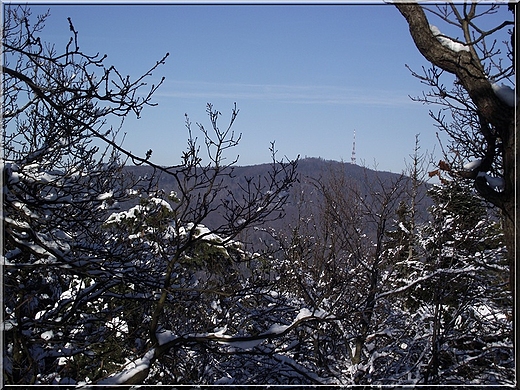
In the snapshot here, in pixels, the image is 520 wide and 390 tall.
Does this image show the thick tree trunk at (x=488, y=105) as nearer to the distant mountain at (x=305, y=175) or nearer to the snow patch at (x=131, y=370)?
the distant mountain at (x=305, y=175)

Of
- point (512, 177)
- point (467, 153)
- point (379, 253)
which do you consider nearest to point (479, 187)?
point (512, 177)

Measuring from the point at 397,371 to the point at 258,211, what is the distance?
1685 millimetres

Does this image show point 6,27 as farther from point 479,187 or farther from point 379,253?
point 479,187

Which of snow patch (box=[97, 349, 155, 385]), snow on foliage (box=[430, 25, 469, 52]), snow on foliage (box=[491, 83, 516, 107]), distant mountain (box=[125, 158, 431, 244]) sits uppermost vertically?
snow on foliage (box=[430, 25, 469, 52])

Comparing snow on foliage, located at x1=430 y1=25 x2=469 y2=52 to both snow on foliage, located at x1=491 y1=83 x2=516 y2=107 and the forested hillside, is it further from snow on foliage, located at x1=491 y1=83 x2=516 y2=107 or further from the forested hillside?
the forested hillside

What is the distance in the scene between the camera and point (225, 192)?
11.4 feet

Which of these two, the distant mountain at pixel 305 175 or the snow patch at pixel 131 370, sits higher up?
the distant mountain at pixel 305 175

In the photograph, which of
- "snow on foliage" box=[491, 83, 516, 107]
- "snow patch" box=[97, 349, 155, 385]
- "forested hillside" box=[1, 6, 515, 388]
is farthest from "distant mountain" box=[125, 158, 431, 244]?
"snow on foliage" box=[491, 83, 516, 107]

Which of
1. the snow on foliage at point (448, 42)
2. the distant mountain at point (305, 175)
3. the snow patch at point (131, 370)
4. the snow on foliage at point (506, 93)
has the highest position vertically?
the snow on foliage at point (448, 42)

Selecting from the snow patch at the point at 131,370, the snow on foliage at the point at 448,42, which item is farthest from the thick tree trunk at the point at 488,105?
the snow patch at the point at 131,370

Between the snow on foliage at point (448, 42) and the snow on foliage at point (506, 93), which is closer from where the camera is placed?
the snow on foliage at point (506, 93)

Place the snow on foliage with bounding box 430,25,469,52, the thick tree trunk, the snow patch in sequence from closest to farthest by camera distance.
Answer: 1. the snow patch
2. the thick tree trunk
3. the snow on foliage with bounding box 430,25,469,52

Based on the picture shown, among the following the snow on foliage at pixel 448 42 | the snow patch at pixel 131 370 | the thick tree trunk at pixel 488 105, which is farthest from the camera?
the snow on foliage at pixel 448 42

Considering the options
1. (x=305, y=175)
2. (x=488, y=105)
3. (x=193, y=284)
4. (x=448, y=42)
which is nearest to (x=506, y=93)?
(x=488, y=105)
